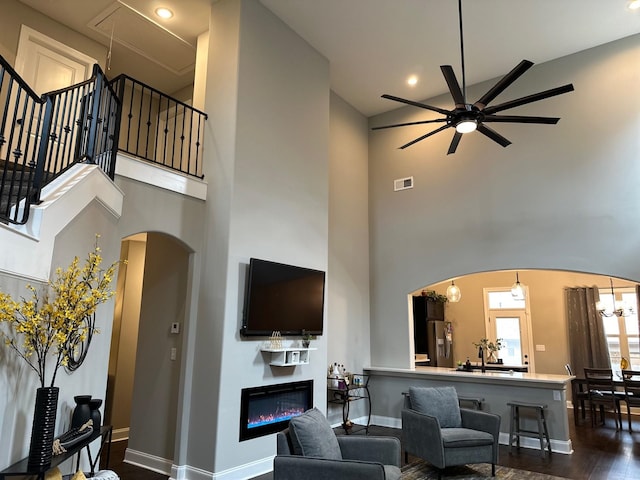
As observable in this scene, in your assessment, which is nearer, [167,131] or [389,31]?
[167,131]

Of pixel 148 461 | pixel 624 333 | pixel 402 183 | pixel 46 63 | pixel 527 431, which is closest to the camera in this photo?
pixel 148 461

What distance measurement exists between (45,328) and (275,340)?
2722mm

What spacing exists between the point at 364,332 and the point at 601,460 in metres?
3.76

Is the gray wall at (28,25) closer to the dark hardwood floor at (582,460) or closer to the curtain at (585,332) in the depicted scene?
the dark hardwood floor at (582,460)


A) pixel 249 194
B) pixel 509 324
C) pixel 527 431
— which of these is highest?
pixel 249 194

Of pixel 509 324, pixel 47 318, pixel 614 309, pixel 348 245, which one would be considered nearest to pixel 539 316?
pixel 509 324

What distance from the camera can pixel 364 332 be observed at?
7.79m

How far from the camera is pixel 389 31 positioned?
6.31m

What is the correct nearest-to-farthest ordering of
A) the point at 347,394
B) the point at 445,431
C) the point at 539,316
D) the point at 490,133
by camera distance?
the point at 490,133 < the point at 445,431 < the point at 347,394 < the point at 539,316

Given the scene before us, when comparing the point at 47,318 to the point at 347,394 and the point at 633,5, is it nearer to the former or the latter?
the point at 347,394

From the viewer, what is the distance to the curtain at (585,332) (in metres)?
8.94

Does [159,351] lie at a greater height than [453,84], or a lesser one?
lesser

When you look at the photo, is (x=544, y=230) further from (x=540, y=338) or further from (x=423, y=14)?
(x=540, y=338)

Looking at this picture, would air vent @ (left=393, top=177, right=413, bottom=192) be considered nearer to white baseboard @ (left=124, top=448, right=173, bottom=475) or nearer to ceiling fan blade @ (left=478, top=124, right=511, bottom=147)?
ceiling fan blade @ (left=478, top=124, right=511, bottom=147)
